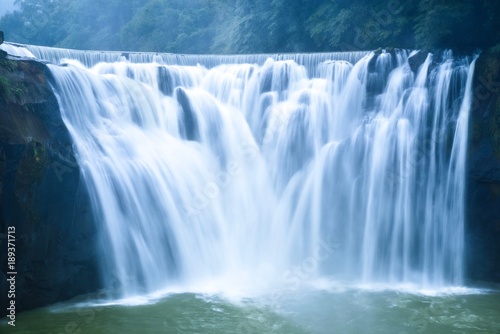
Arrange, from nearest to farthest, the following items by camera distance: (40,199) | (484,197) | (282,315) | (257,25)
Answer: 1. (282,315)
2. (40,199)
3. (484,197)
4. (257,25)

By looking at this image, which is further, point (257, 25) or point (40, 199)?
point (257, 25)

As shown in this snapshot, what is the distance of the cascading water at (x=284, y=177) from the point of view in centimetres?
1131

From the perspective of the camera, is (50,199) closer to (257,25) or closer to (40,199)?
(40,199)

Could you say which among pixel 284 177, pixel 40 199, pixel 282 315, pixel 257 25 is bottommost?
pixel 282 315

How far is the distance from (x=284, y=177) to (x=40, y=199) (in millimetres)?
6143

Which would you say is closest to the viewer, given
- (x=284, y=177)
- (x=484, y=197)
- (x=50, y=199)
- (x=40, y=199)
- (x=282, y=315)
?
(x=282, y=315)

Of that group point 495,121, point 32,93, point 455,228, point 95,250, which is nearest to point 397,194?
point 455,228

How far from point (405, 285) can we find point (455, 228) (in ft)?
5.96

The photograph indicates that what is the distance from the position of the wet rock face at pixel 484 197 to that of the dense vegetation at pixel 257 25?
6.71ft

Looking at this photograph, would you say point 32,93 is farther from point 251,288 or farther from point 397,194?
point 397,194

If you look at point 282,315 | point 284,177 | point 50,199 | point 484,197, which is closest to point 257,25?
point 284,177

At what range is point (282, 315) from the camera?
30.8ft

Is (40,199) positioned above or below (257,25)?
below

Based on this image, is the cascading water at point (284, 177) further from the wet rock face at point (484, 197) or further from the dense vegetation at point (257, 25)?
the dense vegetation at point (257, 25)
